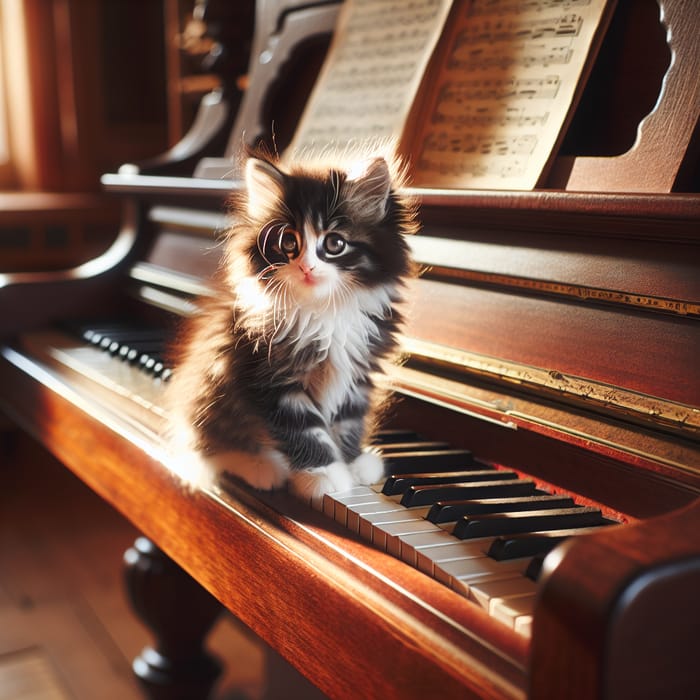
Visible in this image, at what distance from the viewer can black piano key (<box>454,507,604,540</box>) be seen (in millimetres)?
924

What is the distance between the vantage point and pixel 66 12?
3.64 metres

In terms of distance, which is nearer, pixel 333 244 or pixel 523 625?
pixel 523 625

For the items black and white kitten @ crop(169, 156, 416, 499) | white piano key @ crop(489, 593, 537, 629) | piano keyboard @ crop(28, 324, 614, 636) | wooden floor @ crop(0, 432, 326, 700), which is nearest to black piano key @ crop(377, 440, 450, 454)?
piano keyboard @ crop(28, 324, 614, 636)

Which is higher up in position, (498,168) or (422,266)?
(498,168)

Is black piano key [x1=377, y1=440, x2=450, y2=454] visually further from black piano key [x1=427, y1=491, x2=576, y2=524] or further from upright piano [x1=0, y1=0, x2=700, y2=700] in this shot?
black piano key [x1=427, y1=491, x2=576, y2=524]

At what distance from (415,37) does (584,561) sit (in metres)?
1.25

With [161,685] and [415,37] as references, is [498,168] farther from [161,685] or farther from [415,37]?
[161,685]

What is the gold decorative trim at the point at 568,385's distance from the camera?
979mm

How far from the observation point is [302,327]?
100 cm

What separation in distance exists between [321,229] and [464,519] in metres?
0.38

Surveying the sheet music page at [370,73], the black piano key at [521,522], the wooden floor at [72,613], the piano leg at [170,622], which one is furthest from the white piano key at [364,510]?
the wooden floor at [72,613]

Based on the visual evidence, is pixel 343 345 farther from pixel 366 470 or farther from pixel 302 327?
pixel 366 470

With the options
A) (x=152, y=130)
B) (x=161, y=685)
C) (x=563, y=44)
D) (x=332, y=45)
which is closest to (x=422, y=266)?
(x=563, y=44)

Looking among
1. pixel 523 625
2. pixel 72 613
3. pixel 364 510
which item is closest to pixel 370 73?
pixel 364 510
